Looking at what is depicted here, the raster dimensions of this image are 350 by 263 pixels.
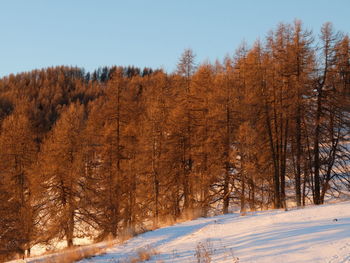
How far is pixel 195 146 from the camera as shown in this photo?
25703 mm

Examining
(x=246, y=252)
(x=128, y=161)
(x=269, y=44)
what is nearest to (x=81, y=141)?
(x=128, y=161)

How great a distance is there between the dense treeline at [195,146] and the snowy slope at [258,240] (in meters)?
9.65

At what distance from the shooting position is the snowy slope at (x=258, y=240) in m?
7.02

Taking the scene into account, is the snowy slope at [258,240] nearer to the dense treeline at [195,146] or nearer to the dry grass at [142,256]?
the dry grass at [142,256]

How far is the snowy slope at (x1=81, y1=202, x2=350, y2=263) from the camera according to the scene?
23.0ft

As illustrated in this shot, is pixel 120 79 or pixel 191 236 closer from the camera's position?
pixel 191 236

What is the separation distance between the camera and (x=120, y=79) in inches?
1102

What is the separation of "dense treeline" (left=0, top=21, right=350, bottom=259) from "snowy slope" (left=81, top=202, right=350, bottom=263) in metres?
9.65

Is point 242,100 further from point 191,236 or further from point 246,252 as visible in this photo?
point 246,252

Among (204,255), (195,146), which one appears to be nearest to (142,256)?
(204,255)

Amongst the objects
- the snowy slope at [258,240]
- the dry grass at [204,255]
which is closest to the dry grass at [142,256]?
the snowy slope at [258,240]

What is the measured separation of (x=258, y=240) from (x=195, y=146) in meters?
17.3

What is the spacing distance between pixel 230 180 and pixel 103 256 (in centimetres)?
1581

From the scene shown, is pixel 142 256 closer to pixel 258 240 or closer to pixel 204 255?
pixel 204 255
